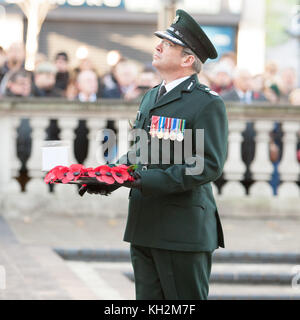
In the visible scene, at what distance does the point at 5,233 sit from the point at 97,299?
2.59m

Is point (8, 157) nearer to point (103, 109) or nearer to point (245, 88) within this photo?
point (103, 109)

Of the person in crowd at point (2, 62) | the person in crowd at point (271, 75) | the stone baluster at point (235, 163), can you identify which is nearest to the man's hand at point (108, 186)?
the stone baluster at point (235, 163)

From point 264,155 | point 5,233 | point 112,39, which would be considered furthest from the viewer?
point 112,39

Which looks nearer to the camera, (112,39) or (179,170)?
(179,170)

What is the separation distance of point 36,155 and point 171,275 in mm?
5710

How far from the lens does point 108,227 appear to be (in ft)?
29.8

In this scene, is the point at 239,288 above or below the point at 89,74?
below

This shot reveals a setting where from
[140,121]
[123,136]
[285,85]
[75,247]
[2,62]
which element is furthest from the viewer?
[285,85]

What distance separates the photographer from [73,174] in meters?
4.03

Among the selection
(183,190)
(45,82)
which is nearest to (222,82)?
(45,82)

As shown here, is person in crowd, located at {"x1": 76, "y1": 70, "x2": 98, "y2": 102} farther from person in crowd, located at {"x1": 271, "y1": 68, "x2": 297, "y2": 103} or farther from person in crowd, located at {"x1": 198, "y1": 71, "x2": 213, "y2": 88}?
person in crowd, located at {"x1": 271, "y1": 68, "x2": 297, "y2": 103}
